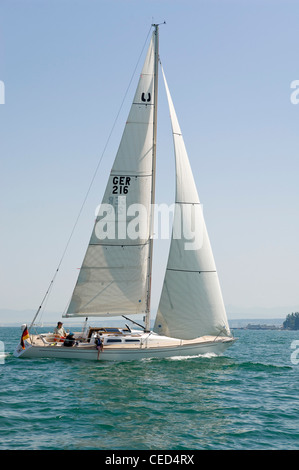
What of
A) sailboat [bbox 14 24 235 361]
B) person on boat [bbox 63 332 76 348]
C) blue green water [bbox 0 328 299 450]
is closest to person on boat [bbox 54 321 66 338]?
sailboat [bbox 14 24 235 361]

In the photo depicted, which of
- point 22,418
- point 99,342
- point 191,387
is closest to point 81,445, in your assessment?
point 22,418

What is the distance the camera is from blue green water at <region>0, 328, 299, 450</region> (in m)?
12.4

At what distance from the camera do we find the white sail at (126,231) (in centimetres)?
2711

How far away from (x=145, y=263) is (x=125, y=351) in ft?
17.4

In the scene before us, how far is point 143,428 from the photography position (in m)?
13.3

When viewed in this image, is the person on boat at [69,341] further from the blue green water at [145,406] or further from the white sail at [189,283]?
the white sail at [189,283]

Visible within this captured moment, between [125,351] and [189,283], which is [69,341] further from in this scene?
[189,283]

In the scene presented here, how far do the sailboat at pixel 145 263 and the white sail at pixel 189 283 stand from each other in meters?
0.06

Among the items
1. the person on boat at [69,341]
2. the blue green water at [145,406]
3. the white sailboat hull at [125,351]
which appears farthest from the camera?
the person on boat at [69,341]

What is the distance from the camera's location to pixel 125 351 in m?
24.9

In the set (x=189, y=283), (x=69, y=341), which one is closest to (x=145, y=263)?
(x=189, y=283)

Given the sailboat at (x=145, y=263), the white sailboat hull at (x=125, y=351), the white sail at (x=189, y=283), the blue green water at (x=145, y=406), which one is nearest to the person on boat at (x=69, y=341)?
the sailboat at (x=145, y=263)

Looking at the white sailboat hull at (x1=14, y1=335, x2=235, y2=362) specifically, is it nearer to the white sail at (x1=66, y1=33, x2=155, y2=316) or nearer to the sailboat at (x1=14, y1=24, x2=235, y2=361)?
the sailboat at (x1=14, y1=24, x2=235, y2=361)

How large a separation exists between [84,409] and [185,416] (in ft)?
10.9
